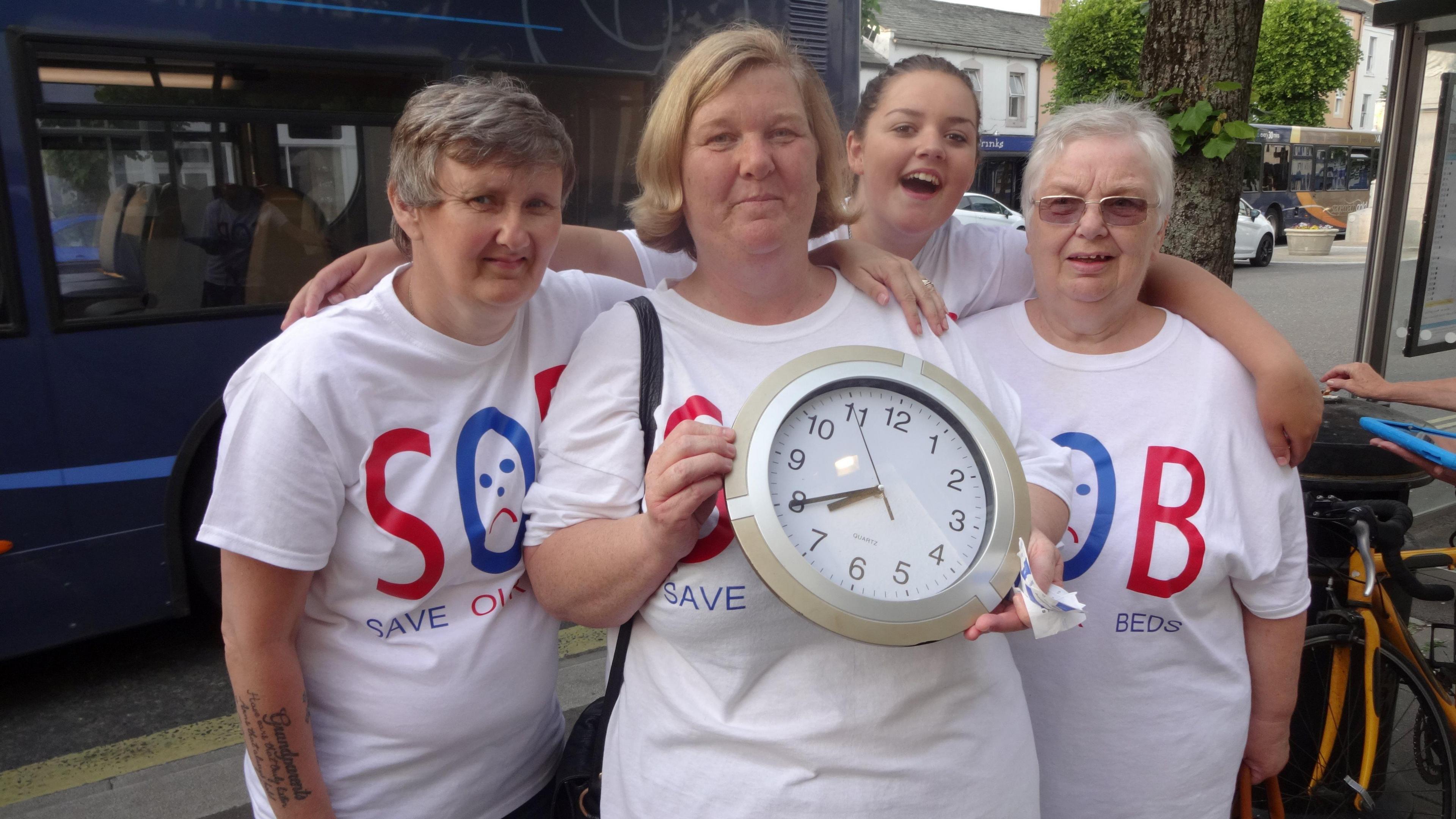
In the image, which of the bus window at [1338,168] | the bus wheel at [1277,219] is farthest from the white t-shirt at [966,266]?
the bus window at [1338,168]

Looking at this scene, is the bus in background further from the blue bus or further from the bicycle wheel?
the blue bus

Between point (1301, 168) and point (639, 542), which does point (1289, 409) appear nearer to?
point (639, 542)

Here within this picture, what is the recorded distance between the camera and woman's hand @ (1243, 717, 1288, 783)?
1.99 metres

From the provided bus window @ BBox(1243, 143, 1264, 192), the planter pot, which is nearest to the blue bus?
the planter pot

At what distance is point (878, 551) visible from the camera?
4.51 feet

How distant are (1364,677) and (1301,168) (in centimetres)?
3253

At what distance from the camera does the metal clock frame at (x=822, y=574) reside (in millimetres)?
1303

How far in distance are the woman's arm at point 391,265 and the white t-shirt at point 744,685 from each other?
45 centimetres

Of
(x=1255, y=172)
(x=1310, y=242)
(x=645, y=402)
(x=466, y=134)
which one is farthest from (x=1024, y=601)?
(x=1255, y=172)

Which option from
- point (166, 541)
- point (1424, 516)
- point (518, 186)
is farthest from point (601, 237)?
point (1424, 516)

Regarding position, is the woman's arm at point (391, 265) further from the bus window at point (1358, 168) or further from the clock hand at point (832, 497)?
the bus window at point (1358, 168)

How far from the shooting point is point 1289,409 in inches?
70.9

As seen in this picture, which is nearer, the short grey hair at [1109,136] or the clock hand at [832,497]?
the clock hand at [832,497]

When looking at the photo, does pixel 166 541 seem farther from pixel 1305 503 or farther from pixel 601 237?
pixel 1305 503
